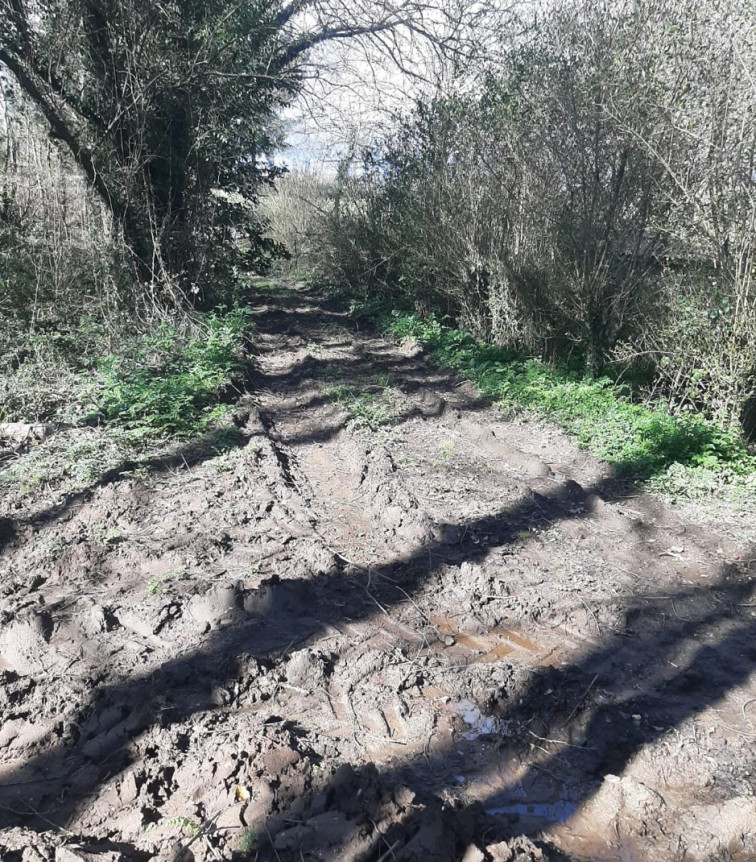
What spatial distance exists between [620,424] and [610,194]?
8.61 ft

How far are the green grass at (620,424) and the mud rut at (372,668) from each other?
0.45m

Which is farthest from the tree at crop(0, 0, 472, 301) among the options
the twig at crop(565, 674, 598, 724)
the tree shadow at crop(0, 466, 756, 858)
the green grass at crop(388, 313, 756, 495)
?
the twig at crop(565, 674, 598, 724)

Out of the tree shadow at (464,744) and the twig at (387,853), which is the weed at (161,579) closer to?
the tree shadow at (464,744)

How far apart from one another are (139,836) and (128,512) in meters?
2.92

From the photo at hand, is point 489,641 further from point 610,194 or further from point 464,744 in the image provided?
point 610,194

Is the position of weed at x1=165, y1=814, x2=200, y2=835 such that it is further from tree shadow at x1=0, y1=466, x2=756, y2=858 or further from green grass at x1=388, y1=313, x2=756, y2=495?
green grass at x1=388, y1=313, x2=756, y2=495

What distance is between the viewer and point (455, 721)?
328cm

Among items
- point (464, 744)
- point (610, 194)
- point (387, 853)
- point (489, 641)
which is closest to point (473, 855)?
point (387, 853)

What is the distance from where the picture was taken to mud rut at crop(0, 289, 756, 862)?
2633 mm

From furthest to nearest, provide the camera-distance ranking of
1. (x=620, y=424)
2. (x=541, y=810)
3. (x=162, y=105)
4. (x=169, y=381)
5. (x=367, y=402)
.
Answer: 1. (x=162, y=105)
2. (x=367, y=402)
3. (x=169, y=381)
4. (x=620, y=424)
5. (x=541, y=810)

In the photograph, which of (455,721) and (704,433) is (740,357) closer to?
(704,433)

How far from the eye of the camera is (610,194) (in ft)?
24.7

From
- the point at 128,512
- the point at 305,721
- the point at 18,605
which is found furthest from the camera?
the point at 128,512

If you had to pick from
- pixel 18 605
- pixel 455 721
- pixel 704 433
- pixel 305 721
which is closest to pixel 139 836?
pixel 305 721
